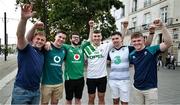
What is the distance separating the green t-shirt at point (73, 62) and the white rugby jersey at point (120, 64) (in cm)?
74

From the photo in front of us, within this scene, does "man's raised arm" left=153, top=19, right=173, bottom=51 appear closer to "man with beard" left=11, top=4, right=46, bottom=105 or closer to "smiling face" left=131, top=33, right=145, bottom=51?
"smiling face" left=131, top=33, right=145, bottom=51

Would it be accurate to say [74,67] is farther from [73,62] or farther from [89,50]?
[89,50]

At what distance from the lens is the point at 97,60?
818 centimetres

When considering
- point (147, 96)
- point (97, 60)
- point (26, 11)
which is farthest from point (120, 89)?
point (26, 11)

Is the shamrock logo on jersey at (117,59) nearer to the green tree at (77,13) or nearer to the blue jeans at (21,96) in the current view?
the blue jeans at (21,96)

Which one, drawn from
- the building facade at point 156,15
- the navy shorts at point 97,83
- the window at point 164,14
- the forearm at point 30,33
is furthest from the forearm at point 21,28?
the window at point 164,14

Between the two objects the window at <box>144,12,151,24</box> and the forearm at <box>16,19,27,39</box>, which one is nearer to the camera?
the forearm at <box>16,19,27,39</box>

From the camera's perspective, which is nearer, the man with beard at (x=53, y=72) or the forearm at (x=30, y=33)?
the forearm at (x=30, y=33)

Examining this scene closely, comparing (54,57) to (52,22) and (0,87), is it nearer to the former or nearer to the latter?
(0,87)

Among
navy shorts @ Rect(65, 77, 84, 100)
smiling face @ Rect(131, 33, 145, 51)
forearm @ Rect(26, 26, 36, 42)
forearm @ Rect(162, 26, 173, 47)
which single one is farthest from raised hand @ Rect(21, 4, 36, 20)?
navy shorts @ Rect(65, 77, 84, 100)

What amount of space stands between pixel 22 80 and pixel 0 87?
32.9 ft

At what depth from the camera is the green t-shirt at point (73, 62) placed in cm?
806

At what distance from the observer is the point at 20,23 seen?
5.40 metres

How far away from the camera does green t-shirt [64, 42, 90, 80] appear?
317 inches
